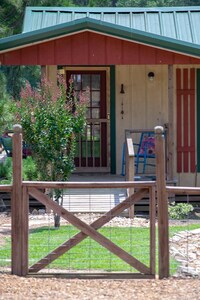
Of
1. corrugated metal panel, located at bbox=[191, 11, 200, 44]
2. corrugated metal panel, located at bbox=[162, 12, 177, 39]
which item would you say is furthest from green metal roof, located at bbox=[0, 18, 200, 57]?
corrugated metal panel, located at bbox=[162, 12, 177, 39]

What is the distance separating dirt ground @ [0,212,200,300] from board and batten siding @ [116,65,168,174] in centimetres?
802

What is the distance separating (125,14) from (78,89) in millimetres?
2405

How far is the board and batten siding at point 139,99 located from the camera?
51.9 feet

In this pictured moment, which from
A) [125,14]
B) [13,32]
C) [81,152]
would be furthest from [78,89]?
[13,32]

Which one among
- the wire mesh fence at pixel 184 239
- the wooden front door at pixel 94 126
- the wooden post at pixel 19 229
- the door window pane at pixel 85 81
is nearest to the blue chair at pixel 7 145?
the wooden front door at pixel 94 126

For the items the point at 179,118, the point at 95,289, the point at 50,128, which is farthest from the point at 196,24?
the point at 95,289

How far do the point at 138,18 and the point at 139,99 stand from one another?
7.54 feet

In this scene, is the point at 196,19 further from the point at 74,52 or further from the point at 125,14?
the point at 74,52

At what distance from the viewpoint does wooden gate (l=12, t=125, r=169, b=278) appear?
26.6 ft

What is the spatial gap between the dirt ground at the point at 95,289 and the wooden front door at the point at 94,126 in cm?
822

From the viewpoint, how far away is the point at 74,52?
14.0 metres

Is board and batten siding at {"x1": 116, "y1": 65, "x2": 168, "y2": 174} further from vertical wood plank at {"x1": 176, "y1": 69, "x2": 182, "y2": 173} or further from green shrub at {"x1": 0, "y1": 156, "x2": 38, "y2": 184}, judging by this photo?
green shrub at {"x1": 0, "y1": 156, "x2": 38, "y2": 184}

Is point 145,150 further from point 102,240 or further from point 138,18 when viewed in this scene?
point 102,240

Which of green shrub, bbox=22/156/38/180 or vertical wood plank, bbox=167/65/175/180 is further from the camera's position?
vertical wood plank, bbox=167/65/175/180
